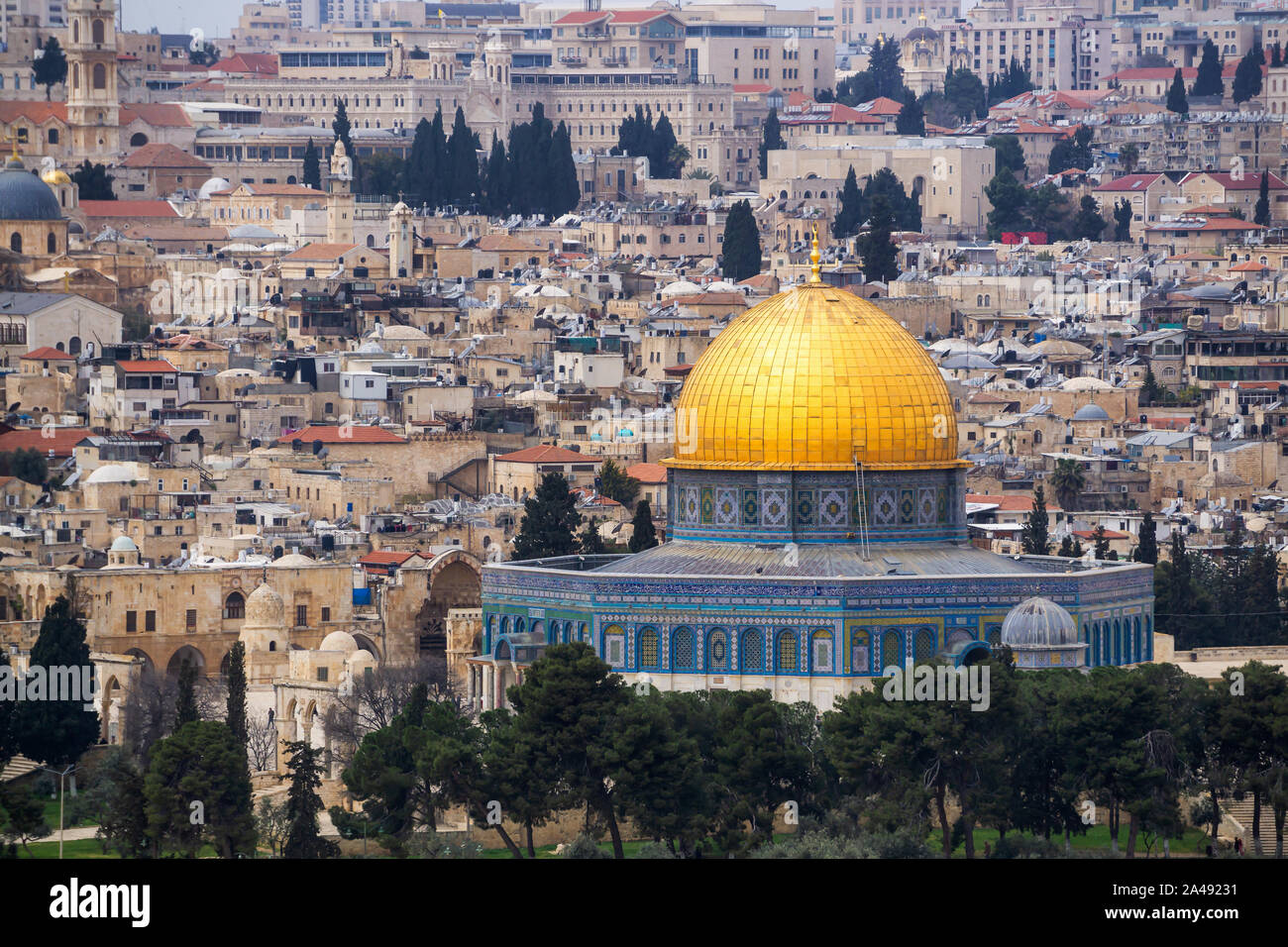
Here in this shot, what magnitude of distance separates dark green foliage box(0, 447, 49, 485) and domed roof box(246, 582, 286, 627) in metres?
16.1

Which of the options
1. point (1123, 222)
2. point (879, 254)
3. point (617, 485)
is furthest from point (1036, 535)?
point (1123, 222)

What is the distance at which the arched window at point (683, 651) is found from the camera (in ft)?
127

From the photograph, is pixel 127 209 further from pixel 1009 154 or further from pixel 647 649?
pixel 647 649

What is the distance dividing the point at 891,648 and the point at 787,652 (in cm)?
103

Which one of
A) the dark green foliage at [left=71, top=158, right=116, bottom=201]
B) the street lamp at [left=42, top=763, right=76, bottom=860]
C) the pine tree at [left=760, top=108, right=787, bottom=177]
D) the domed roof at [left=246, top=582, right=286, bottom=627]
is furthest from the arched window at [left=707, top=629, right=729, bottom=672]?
the pine tree at [left=760, top=108, right=787, bottom=177]

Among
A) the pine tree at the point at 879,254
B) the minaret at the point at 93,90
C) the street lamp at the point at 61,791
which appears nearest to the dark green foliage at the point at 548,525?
the street lamp at the point at 61,791

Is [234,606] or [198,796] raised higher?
[198,796]

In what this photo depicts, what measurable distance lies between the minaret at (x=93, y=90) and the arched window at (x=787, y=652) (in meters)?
80.7

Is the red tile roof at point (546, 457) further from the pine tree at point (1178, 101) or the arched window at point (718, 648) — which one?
the pine tree at point (1178, 101)

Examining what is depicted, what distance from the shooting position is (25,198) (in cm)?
10044

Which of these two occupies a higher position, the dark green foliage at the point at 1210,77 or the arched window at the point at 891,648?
the dark green foliage at the point at 1210,77

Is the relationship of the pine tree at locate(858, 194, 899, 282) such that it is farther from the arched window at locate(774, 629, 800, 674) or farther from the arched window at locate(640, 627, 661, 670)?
the arched window at locate(774, 629, 800, 674)

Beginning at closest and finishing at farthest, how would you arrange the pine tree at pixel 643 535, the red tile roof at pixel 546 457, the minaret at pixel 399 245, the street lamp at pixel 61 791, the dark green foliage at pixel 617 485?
1. the street lamp at pixel 61 791
2. the pine tree at pixel 643 535
3. the dark green foliage at pixel 617 485
4. the red tile roof at pixel 546 457
5. the minaret at pixel 399 245

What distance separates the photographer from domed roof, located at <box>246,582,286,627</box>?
50.8m
